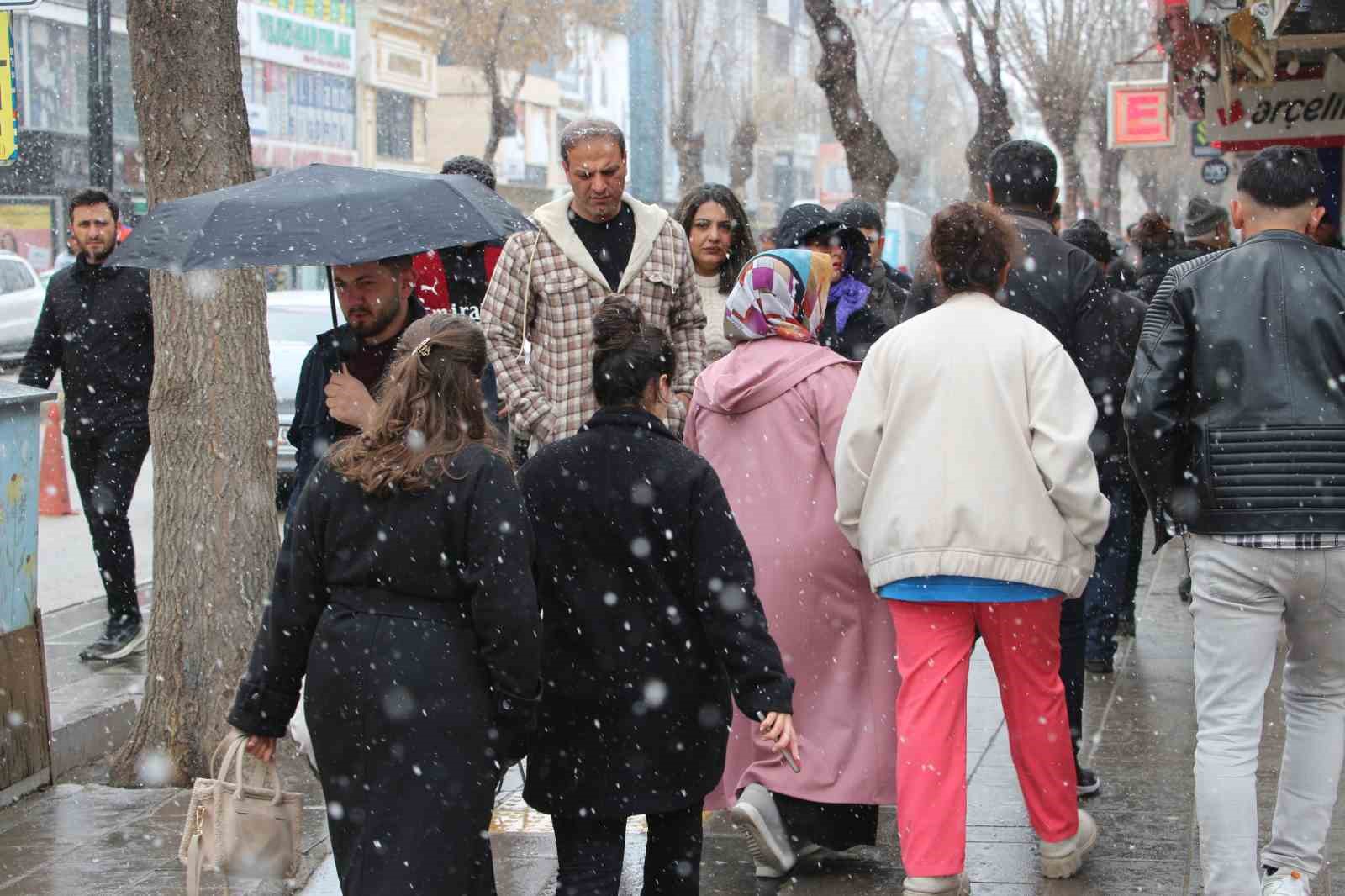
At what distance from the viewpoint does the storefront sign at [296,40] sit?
38.8 m

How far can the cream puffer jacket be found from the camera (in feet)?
14.5

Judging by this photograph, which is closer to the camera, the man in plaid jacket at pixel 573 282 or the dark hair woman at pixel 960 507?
the dark hair woman at pixel 960 507

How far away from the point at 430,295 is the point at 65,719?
7.02 ft

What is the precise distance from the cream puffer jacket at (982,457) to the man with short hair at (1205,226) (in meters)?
5.28

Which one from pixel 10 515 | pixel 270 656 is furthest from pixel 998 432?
pixel 10 515

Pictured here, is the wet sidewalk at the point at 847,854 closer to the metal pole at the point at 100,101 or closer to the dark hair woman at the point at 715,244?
the dark hair woman at the point at 715,244

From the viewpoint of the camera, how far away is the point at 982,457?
4.42m

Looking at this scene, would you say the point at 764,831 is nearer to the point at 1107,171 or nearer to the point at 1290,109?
the point at 1290,109

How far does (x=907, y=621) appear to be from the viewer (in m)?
4.57

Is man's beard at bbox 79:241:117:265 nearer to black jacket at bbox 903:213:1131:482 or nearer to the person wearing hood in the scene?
the person wearing hood

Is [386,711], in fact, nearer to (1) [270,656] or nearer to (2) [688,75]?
(1) [270,656]

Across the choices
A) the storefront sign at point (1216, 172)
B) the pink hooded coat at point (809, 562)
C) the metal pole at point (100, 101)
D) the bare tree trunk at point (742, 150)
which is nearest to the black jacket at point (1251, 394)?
the pink hooded coat at point (809, 562)

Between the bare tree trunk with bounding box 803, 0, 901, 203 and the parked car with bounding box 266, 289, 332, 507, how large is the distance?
19.5 feet

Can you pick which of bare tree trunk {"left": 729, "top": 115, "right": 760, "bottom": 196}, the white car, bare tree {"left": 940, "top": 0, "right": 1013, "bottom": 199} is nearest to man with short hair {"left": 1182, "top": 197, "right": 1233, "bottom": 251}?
bare tree {"left": 940, "top": 0, "right": 1013, "bottom": 199}
